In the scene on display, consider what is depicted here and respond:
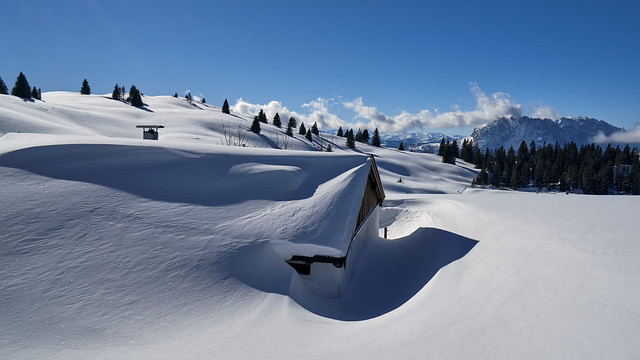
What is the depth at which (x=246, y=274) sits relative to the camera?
565 cm

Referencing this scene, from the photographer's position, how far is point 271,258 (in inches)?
247

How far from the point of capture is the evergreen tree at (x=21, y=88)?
48.9m

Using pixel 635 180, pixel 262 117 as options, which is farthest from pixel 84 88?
pixel 635 180

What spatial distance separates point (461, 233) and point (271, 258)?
7.88m

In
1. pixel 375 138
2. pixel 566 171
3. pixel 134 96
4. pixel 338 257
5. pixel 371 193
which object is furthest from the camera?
pixel 375 138

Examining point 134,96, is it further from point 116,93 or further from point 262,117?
point 262,117

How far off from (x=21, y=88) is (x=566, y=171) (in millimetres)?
123185

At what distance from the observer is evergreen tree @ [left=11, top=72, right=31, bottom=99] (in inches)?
1927

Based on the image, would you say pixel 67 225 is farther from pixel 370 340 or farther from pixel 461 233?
pixel 461 233

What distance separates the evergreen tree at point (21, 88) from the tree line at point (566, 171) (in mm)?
88464

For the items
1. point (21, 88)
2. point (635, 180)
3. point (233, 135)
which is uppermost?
point (21, 88)

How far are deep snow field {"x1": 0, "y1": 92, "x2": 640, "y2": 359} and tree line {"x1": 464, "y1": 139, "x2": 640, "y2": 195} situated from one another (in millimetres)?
64434

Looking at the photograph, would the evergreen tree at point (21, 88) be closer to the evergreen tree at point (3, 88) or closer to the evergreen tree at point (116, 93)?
the evergreen tree at point (3, 88)

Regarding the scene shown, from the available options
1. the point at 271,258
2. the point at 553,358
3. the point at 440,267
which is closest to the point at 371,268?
the point at 440,267
